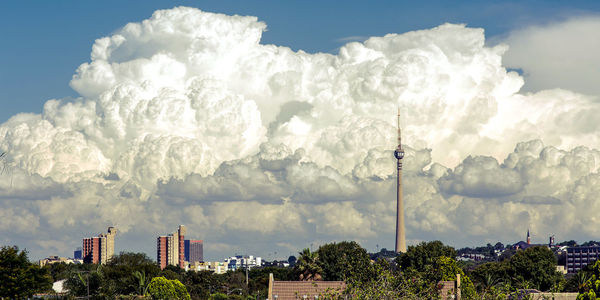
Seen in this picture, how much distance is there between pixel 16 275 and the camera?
113125 millimetres

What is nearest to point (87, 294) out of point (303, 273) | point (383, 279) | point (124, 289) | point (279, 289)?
point (124, 289)

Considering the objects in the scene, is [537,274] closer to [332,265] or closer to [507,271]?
[507,271]

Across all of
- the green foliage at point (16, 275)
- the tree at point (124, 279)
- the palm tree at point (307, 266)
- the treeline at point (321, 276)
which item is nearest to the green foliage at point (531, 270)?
the treeline at point (321, 276)

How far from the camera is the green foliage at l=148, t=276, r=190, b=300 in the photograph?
384 ft

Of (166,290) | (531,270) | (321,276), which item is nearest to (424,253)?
(531,270)

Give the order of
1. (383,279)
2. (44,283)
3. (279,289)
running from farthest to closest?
(44,283) < (279,289) < (383,279)

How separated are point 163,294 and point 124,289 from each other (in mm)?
35255

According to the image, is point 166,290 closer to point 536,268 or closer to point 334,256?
point 334,256

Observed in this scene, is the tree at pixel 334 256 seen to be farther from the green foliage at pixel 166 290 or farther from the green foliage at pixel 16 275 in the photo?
the green foliage at pixel 16 275

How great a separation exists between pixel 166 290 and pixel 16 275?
1956cm

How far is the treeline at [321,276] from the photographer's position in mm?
81406

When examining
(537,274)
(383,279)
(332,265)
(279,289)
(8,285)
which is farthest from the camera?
(537,274)

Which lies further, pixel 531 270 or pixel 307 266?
pixel 531 270

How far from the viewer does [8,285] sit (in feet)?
367
